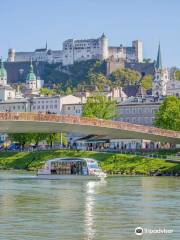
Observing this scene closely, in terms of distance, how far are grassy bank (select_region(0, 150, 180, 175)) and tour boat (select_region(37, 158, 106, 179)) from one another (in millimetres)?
8363

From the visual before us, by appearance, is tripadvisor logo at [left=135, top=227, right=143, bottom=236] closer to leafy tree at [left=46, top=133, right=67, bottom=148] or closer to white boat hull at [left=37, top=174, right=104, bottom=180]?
white boat hull at [left=37, top=174, right=104, bottom=180]

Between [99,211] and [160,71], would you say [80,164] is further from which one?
[160,71]

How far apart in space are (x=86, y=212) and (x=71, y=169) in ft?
115

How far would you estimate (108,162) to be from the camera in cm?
8425

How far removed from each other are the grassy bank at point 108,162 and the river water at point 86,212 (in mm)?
24440

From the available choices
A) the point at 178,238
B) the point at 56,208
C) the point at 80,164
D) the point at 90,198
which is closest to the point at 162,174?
the point at 80,164

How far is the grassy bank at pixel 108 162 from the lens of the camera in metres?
75.9

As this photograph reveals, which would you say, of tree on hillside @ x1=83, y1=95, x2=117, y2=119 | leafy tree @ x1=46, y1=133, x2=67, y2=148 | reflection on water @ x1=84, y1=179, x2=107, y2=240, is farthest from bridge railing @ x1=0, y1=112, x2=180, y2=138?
leafy tree @ x1=46, y1=133, x2=67, y2=148

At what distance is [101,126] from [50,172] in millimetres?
8670

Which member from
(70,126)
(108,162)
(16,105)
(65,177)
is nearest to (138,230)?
(70,126)

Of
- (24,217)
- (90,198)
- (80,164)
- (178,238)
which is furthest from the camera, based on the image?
(80,164)

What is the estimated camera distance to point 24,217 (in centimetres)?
3303

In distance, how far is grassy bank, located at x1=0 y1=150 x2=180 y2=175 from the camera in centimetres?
Result: 7593

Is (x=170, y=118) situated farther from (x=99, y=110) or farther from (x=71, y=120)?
(x=71, y=120)
